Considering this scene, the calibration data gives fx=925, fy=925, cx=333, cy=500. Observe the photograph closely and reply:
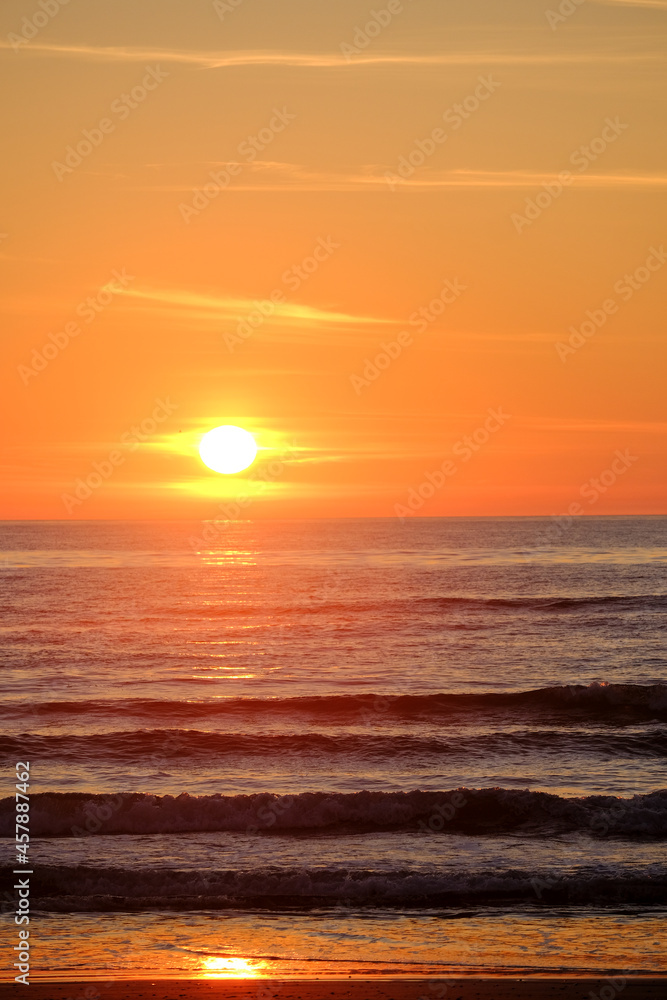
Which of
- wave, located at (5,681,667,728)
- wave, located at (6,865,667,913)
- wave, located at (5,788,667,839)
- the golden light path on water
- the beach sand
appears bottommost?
the beach sand

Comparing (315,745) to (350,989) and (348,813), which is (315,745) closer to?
(348,813)

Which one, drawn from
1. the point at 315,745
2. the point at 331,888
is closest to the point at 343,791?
the point at 315,745

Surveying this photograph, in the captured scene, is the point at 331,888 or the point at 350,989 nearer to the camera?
the point at 350,989

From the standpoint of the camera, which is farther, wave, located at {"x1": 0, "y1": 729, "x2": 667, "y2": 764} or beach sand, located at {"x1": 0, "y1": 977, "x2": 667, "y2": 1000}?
wave, located at {"x1": 0, "y1": 729, "x2": 667, "y2": 764}

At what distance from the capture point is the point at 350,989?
10445mm

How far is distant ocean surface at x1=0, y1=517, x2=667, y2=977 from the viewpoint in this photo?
12.5 m

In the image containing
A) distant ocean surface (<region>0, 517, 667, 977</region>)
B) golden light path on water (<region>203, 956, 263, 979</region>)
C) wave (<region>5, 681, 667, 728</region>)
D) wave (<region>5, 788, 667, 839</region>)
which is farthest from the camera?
wave (<region>5, 681, 667, 728</region>)

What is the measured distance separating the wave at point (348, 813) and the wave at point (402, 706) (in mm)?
9042

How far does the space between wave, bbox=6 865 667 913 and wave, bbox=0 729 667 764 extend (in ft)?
29.0

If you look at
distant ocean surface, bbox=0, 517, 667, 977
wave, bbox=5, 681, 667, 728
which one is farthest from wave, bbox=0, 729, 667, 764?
wave, bbox=5, 681, 667, 728

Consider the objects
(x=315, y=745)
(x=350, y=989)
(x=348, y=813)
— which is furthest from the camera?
(x=315, y=745)

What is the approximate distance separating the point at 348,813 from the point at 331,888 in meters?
4.29

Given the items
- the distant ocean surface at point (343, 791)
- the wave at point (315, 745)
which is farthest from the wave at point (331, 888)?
the wave at point (315, 745)

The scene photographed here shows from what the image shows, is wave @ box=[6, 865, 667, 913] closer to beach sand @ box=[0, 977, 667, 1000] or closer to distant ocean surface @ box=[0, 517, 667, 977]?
distant ocean surface @ box=[0, 517, 667, 977]
